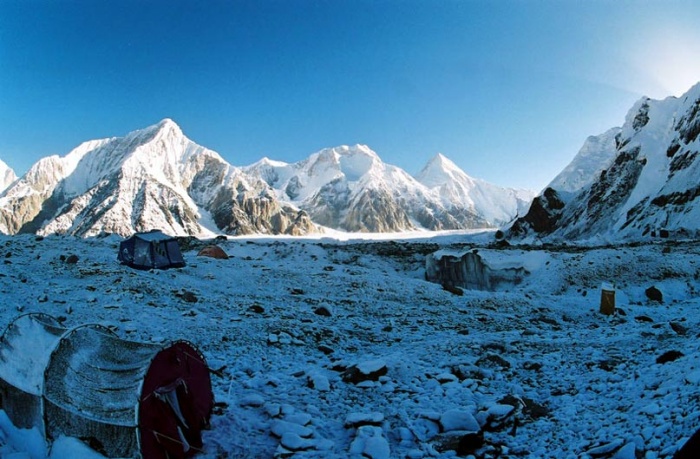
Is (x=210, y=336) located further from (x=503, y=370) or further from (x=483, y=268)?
(x=483, y=268)

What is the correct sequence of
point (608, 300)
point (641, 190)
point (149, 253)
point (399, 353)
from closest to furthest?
1. point (399, 353)
2. point (608, 300)
3. point (149, 253)
4. point (641, 190)

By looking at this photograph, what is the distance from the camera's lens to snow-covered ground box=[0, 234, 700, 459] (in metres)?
5.92

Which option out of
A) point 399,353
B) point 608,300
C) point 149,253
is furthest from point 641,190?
point 149,253

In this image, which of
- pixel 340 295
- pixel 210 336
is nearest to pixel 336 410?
pixel 210 336

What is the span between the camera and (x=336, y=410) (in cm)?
727

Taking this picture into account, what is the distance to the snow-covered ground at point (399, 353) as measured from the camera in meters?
5.92

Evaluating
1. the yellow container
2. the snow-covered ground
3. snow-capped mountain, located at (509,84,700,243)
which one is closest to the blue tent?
the snow-covered ground

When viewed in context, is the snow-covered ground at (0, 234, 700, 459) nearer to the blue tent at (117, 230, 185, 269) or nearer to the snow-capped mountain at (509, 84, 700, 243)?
the blue tent at (117, 230, 185, 269)

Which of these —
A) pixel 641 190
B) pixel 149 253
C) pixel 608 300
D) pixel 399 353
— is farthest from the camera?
pixel 641 190

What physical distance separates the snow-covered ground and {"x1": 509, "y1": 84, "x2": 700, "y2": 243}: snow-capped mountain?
27.8m

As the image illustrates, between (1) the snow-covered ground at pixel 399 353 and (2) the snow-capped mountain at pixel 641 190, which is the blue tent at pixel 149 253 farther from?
(2) the snow-capped mountain at pixel 641 190

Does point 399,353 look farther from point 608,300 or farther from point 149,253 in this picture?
point 149,253

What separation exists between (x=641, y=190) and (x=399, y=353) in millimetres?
60163

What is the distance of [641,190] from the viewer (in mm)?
56125
